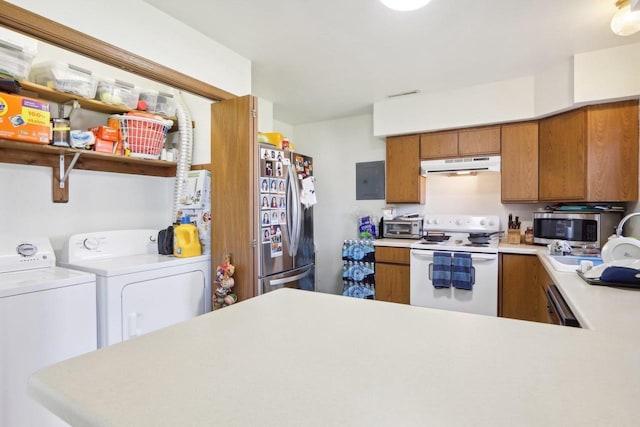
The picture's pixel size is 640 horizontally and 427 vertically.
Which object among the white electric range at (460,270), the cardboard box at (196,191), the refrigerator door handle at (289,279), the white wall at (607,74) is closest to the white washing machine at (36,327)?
the cardboard box at (196,191)

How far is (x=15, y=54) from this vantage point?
5.99 ft

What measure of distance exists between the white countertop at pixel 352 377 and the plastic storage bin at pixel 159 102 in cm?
231

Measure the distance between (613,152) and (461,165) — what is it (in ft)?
3.73

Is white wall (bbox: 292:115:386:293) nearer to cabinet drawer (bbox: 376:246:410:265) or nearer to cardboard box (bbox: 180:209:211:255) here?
cabinet drawer (bbox: 376:246:410:265)

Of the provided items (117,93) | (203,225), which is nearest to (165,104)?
(117,93)

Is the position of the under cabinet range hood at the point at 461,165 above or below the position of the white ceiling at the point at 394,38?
below

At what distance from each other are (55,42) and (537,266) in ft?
11.5

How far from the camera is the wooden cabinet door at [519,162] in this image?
3.03 metres

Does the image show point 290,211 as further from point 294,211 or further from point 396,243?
point 396,243

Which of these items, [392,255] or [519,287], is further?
[392,255]

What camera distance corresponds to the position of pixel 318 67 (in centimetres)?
276

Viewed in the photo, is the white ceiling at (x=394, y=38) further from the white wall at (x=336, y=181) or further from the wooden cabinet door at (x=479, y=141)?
the white wall at (x=336, y=181)

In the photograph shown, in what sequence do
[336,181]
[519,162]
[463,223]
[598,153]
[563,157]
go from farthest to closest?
[336,181] → [463,223] → [519,162] → [563,157] → [598,153]

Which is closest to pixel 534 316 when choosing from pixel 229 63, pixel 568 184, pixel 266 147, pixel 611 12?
pixel 568 184
